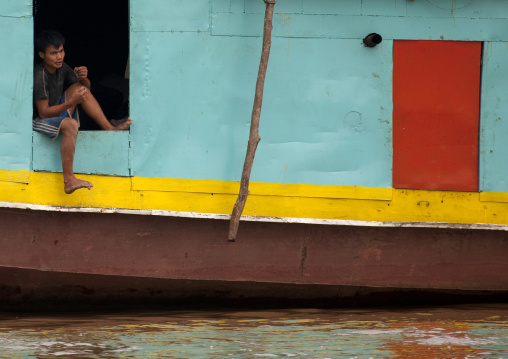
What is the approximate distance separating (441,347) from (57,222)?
2.59 meters

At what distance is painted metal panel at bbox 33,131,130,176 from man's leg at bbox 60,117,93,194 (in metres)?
0.10

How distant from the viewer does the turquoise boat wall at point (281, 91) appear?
17.5 ft

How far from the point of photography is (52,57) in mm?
5324

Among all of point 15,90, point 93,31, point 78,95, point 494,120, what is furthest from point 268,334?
point 93,31

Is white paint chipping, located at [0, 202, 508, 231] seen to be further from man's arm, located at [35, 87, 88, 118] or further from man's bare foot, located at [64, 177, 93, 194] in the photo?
man's arm, located at [35, 87, 88, 118]

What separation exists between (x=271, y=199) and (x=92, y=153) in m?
1.22

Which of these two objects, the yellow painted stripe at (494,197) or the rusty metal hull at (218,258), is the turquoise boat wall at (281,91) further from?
the rusty metal hull at (218,258)

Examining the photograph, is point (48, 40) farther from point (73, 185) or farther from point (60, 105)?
point (73, 185)

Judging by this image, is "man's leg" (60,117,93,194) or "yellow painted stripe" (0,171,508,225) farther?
"yellow painted stripe" (0,171,508,225)

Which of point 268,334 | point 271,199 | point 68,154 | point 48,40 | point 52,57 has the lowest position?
point 268,334

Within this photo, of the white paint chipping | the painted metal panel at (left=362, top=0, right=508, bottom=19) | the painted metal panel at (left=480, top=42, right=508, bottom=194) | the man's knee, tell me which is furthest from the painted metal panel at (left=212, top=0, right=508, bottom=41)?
the white paint chipping

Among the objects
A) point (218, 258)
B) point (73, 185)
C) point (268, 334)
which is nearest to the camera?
point (268, 334)

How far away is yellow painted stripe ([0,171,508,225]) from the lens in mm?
5316

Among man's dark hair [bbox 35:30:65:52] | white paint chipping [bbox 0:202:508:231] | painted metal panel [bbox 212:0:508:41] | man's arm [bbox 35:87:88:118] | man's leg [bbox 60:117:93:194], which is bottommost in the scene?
white paint chipping [bbox 0:202:508:231]
